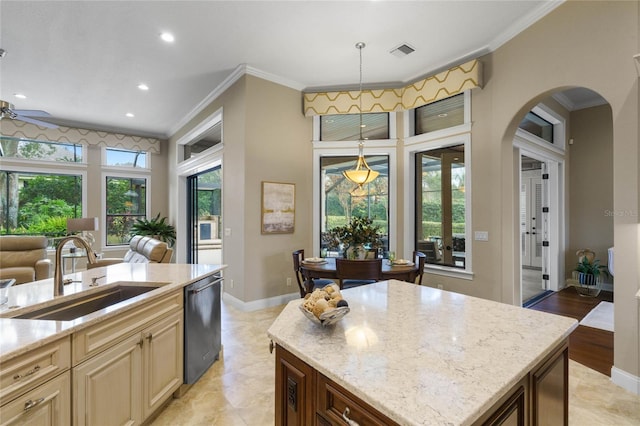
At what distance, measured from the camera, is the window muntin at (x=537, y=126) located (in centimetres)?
459

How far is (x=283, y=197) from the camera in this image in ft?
14.9

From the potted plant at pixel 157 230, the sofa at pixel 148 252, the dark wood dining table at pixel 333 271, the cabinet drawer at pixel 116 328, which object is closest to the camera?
the cabinet drawer at pixel 116 328

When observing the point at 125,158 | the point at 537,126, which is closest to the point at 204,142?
the point at 125,158

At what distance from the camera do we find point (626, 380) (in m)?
2.33

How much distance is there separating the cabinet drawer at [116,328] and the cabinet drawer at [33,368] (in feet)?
0.20

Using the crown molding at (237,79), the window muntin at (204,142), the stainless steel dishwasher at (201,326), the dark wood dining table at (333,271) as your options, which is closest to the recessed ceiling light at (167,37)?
the crown molding at (237,79)

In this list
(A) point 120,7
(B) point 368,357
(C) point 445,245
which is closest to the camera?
(B) point 368,357

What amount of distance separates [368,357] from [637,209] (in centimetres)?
267

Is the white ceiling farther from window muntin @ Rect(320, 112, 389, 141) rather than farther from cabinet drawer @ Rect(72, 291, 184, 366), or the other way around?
cabinet drawer @ Rect(72, 291, 184, 366)

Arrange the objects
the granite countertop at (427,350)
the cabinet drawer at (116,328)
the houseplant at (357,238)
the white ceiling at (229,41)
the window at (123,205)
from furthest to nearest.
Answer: the window at (123,205), the houseplant at (357,238), the white ceiling at (229,41), the cabinet drawer at (116,328), the granite countertop at (427,350)

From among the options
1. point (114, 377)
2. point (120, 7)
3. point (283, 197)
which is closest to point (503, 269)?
point (283, 197)

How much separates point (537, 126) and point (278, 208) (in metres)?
4.56

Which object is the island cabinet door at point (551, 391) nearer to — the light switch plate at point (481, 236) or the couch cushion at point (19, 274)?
the light switch plate at point (481, 236)

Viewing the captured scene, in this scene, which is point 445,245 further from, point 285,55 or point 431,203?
point 285,55
